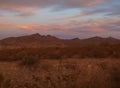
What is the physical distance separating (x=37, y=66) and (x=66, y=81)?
8538 mm

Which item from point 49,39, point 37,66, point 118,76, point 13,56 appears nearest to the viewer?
point 118,76

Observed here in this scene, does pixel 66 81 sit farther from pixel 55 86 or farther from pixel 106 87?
pixel 106 87

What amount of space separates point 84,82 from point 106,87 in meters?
0.87

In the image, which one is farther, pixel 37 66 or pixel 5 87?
pixel 37 66

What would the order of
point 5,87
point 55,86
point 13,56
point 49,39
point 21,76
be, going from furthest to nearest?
point 49,39
point 13,56
point 21,76
point 55,86
point 5,87

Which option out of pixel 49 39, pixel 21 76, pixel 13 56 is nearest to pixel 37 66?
pixel 21 76

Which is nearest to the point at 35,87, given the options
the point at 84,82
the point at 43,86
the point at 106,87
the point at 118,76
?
the point at 43,86

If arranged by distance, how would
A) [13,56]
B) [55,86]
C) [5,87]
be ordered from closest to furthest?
1. [5,87]
2. [55,86]
3. [13,56]

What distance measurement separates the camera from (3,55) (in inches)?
1032

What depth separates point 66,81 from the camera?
11.1 meters

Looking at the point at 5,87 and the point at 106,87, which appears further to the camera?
the point at 106,87

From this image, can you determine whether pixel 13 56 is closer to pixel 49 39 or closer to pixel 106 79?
pixel 106 79

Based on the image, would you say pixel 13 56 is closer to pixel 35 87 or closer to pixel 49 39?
pixel 35 87

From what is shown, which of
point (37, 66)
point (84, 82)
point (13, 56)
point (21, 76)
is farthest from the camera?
point (13, 56)
